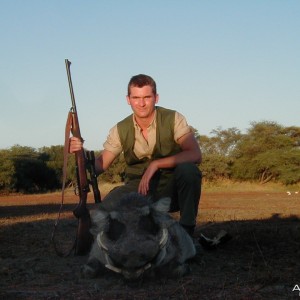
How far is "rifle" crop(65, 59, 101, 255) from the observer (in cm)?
586

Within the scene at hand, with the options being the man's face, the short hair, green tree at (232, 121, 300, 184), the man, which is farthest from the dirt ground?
green tree at (232, 121, 300, 184)

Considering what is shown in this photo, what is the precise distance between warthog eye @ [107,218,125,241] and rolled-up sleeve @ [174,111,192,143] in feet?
6.20

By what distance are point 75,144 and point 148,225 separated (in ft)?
6.74

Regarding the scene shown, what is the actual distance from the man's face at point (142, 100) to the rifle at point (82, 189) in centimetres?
74

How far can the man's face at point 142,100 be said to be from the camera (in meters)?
5.94

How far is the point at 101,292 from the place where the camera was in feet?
13.6

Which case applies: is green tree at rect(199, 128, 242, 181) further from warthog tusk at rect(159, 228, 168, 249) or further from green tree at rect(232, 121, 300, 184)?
warthog tusk at rect(159, 228, 168, 249)

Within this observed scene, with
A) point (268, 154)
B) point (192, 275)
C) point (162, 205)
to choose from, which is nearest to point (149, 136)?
point (162, 205)

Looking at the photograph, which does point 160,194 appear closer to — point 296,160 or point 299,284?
point 299,284

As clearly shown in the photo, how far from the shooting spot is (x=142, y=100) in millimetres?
5961

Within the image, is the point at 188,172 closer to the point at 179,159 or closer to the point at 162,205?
the point at 179,159

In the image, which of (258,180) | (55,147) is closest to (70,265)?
(258,180)

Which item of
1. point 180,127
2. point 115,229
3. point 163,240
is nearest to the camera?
point 163,240

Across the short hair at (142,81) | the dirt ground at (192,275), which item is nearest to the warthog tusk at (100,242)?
the dirt ground at (192,275)
